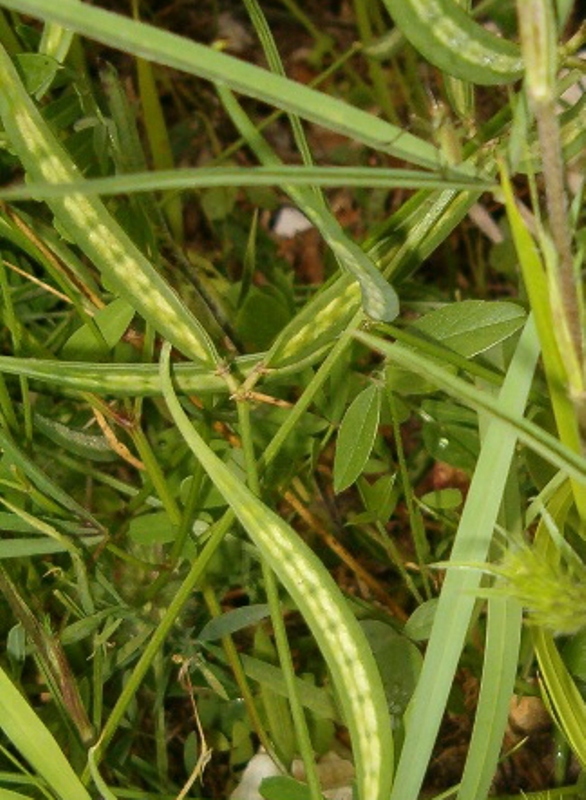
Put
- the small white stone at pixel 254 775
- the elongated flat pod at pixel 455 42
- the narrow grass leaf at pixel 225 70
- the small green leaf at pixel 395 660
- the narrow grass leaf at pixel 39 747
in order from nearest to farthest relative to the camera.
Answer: the narrow grass leaf at pixel 225 70 < the elongated flat pod at pixel 455 42 < the narrow grass leaf at pixel 39 747 < the small green leaf at pixel 395 660 < the small white stone at pixel 254 775

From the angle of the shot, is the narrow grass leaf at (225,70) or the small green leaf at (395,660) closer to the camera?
the narrow grass leaf at (225,70)

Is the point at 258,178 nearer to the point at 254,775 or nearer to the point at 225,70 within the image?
the point at 225,70

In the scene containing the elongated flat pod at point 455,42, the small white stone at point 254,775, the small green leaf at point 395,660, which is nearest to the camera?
the elongated flat pod at point 455,42

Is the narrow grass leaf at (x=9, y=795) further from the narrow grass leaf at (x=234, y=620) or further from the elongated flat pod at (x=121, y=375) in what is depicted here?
the elongated flat pod at (x=121, y=375)

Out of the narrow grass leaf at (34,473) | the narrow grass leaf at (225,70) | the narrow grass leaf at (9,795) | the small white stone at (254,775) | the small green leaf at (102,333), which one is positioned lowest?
the small white stone at (254,775)

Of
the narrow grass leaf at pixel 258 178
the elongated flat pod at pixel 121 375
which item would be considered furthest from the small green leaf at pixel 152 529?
the narrow grass leaf at pixel 258 178

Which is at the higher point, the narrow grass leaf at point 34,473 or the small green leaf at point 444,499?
the narrow grass leaf at point 34,473

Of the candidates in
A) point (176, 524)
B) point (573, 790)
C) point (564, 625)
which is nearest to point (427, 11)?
point (564, 625)

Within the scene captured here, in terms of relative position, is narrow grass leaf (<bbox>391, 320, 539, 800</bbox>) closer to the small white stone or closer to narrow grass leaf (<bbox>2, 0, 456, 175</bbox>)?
narrow grass leaf (<bbox>2, 0, 456, 175</bbox>)
